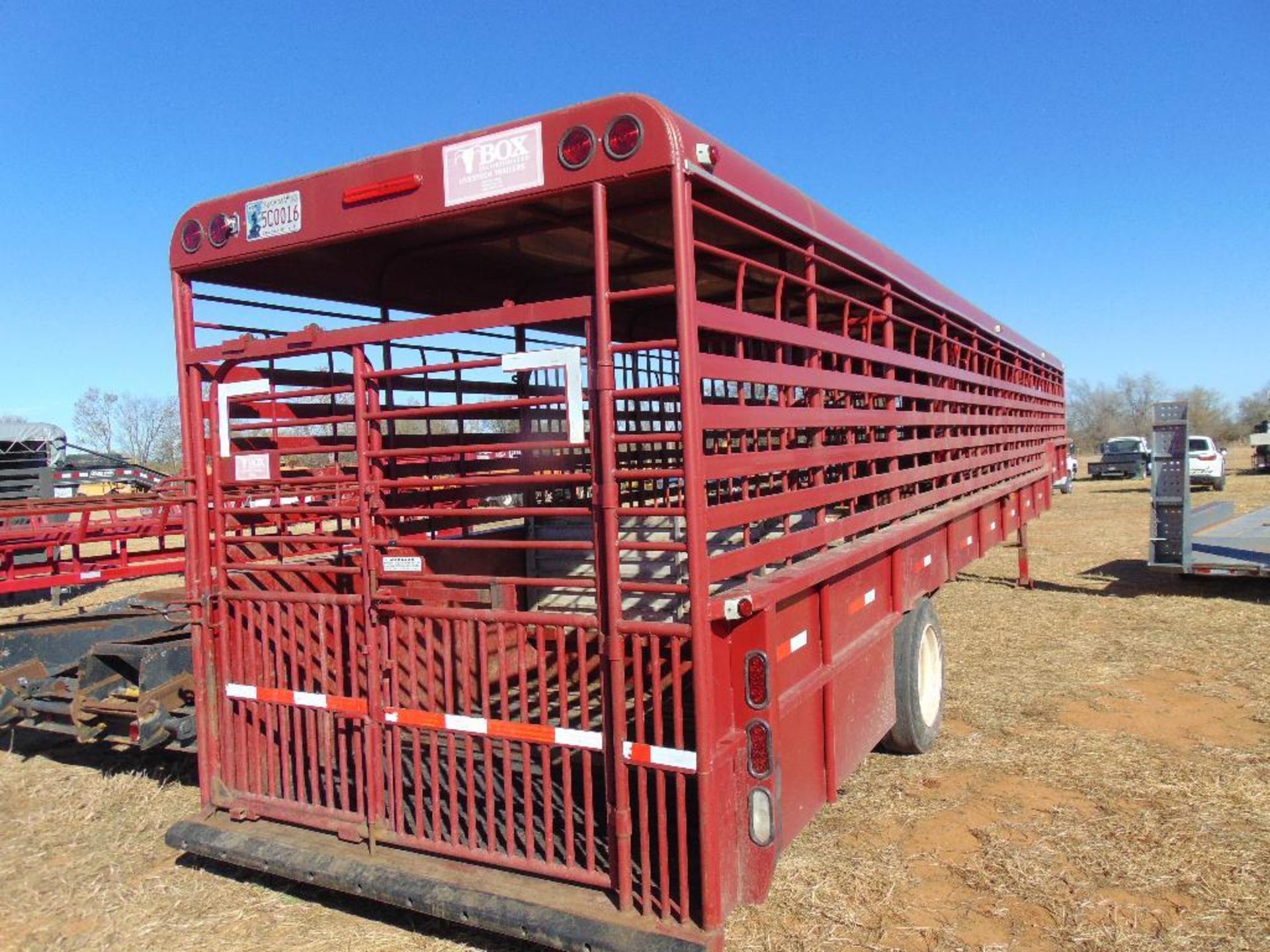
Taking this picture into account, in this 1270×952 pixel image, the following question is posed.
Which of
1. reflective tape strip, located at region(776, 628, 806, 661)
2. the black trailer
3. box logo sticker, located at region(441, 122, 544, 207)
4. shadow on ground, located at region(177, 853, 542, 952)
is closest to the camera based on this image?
box logo sticker, located at region(441, 122, 544, 207)

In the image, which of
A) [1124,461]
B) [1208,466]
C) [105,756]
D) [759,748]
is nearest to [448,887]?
[759,748]

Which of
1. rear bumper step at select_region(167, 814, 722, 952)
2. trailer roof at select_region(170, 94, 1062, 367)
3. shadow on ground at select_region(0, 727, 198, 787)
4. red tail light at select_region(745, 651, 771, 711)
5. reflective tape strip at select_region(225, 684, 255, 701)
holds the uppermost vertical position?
trailer roof at select_region(170, 94, 1062, 367)

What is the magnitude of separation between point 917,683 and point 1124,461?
31.3m

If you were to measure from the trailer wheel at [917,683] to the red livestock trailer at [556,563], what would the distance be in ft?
0.07

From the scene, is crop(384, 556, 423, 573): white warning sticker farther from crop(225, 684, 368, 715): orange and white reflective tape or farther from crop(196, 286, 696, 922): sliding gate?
crop(225, 684, 368, 715): orange and white reflective tape

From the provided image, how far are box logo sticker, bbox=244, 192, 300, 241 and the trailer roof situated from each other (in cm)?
1

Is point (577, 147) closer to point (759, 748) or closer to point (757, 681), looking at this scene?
point (757, 681)

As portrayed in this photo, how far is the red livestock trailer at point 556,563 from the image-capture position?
282 centimetres

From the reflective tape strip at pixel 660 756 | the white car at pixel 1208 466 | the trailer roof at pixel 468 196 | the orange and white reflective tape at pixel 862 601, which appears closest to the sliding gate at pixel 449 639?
the reflective tape strip at pixel 660 756

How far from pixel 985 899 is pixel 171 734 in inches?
148

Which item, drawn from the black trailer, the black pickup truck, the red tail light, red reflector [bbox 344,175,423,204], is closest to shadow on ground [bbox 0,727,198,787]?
red reflector [bbox 344,175,423,204]

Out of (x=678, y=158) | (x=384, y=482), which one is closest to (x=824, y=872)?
(x=384, y=482)

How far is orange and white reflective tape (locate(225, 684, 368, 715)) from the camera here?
358 cm

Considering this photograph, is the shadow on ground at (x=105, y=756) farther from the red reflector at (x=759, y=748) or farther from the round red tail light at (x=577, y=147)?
the round red tail light at (x=577, y=147)
